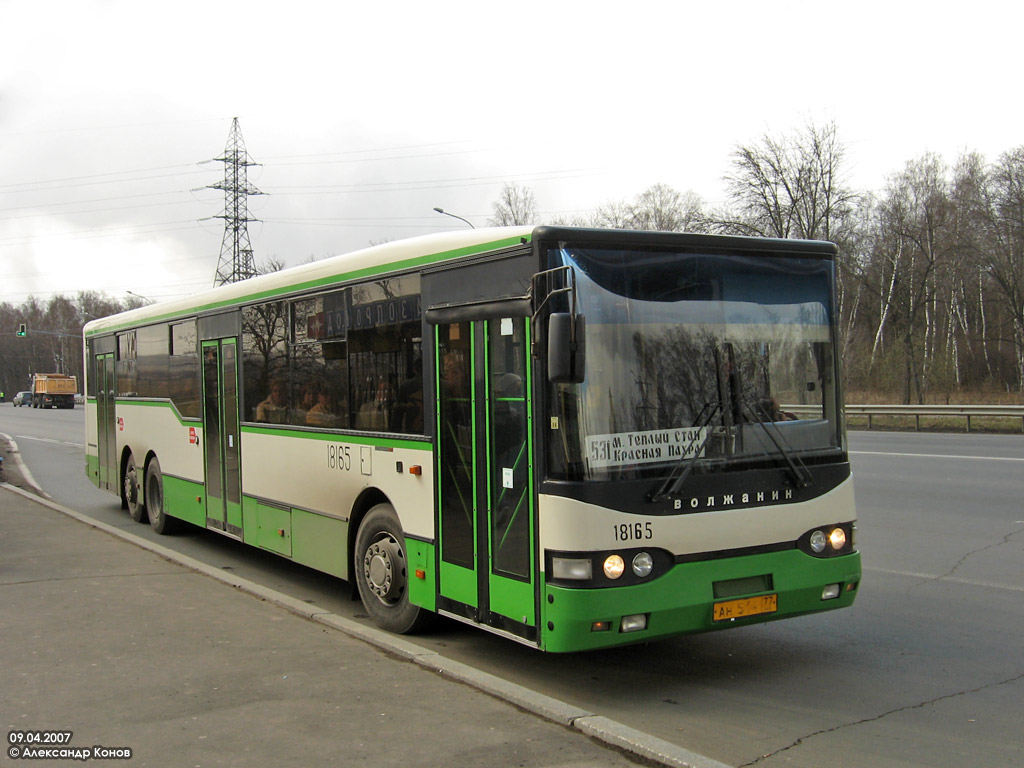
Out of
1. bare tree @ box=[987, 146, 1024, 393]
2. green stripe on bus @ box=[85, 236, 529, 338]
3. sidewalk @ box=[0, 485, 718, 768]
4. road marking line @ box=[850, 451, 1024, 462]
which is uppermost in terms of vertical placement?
bare tree @ box=[987, 146, 1024, 393]

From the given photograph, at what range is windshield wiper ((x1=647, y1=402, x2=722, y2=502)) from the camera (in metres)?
5.66

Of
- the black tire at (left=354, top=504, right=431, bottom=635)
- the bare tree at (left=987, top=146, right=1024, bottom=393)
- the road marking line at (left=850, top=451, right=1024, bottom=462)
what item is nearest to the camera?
the black tire at (left=354, top=504, right=431, bottom=635)

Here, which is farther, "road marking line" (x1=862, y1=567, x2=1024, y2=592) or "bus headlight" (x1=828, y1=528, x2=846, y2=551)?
"road marking line" (x1=862, y1=567, x2=1024, y2=592)

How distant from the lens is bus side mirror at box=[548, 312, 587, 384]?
5266 mm

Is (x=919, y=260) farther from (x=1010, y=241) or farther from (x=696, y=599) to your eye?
(x=696, y=599)

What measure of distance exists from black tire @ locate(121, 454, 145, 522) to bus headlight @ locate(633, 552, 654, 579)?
32.2 ft

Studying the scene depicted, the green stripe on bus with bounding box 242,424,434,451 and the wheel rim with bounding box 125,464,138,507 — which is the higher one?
the green stripe on bus with bounding box 242,424,434,451

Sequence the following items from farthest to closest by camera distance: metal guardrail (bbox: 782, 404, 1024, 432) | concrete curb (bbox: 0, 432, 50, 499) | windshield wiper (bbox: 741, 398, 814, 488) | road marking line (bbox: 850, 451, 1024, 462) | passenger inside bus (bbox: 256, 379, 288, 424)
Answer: metal guardrail (bbox: 782, 404, 1024, 432) < concrete curb (bbox: 0, 432, 50, 499) < road marking line (bbox: 850, 451, 1024, 462) < passenger inside bus (bbox: 256, 379, 288, 424) < windshield wiper (bbox: 741, 398, 814, 488)

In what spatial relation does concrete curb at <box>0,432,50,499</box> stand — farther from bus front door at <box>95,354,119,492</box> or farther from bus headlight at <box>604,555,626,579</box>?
bus headlight at <box>604,555,626,579</box>

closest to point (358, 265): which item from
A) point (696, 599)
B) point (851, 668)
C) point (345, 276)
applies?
point (345, 276)

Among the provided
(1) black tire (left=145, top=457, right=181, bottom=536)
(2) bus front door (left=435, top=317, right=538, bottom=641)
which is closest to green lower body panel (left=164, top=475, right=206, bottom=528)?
(1) black tire (left=145, top=457, right=181, bottom=536)

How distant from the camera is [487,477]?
617cm

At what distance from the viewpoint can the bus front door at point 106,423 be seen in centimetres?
1463

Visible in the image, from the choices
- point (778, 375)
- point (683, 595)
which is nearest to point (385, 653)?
point (683, 595)
